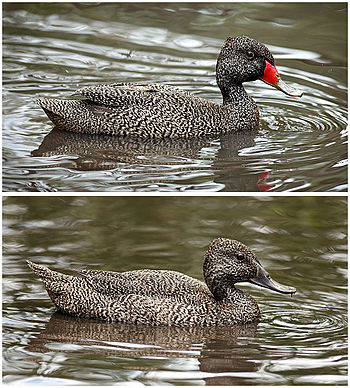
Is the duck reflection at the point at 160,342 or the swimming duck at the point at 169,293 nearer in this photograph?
the duck reflection at the point at 160,342

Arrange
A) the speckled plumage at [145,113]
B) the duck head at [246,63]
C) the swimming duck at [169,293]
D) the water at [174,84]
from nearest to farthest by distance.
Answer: the swimming duck at [169,293]
the water at [174,84]
the speckled plumage at [145,113]
the duck head at [246,63]

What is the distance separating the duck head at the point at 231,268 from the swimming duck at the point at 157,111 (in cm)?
156

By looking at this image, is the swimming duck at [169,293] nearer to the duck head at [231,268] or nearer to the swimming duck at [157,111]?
the duck head at [231,268]

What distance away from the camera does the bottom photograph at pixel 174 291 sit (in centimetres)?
672

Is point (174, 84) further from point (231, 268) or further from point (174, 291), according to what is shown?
point (174, 291)

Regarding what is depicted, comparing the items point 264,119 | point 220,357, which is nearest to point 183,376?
point 220,357

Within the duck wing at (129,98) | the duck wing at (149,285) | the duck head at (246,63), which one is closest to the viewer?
the duck wing at (149,285)

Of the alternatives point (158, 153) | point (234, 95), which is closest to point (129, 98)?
point (158, 153)

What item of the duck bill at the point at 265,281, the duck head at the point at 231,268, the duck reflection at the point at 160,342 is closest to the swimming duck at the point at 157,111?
the duck head at the point at 231,268

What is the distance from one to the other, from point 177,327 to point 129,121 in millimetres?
2358

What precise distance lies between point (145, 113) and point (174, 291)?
2.02 metres

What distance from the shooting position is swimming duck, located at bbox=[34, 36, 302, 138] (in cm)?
905

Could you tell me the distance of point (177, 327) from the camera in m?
7.67

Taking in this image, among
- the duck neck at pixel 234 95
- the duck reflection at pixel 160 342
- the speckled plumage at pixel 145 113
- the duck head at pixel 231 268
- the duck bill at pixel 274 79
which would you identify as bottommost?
the duck reflection at pixel 160 342
